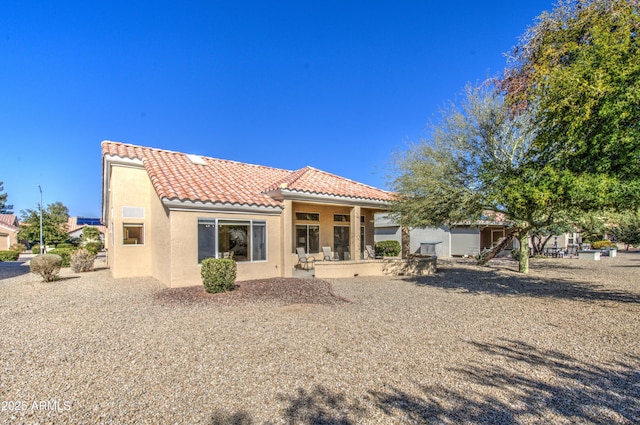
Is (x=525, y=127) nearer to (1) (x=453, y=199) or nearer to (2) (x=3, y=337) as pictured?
(1) (x=453, y=199)

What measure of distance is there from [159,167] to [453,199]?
1217 centimetres

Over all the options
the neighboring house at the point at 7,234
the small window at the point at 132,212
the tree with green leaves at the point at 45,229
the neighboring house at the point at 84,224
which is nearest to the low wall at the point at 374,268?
the small window at the point at 132,212

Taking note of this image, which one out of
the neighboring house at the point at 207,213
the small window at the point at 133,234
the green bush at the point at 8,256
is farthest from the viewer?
A: the green bush at the point at 8,256

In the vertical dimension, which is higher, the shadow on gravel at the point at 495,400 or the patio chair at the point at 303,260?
the patio chair at the point at 303,260

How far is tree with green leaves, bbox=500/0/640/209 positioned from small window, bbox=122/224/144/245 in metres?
15.0

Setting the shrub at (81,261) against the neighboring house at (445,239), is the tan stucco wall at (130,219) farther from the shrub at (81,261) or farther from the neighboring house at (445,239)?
the neighboring house at (445,239)

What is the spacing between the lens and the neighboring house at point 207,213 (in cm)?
1185

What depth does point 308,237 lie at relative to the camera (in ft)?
57.5

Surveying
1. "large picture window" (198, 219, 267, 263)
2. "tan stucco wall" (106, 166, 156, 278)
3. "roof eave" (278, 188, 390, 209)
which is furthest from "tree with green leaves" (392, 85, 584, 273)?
"tan stucco wall" (106, 166, 156, 278)

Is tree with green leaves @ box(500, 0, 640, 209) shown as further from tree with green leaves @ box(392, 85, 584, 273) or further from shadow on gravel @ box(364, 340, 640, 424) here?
shadow on gravel @ box(364, 340, 640, 424)

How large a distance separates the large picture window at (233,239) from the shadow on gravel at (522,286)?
629cm

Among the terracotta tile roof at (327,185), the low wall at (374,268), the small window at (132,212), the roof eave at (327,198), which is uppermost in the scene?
the terracotta tile roof at (327,185)

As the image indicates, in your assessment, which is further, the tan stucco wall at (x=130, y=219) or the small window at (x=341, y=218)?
the small window at (x=341, y=218)

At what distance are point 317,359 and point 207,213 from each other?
8.43 meters
